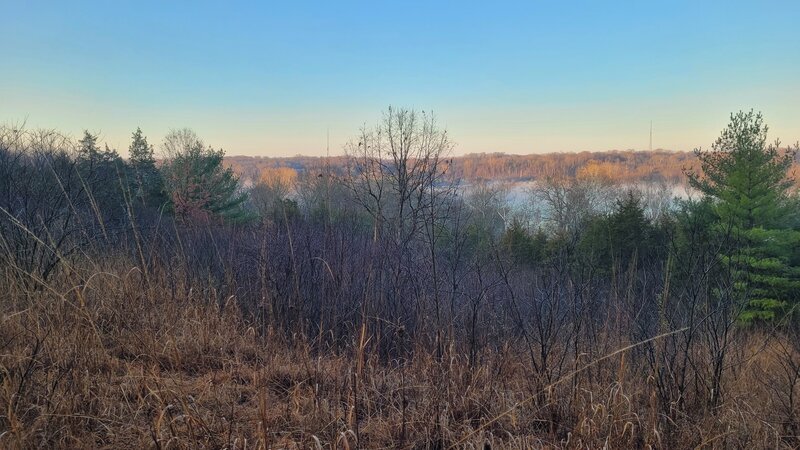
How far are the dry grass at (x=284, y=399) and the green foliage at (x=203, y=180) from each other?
15882 millimetres

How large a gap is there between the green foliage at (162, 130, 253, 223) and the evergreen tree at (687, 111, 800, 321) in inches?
684

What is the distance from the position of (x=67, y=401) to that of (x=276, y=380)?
1.15 m

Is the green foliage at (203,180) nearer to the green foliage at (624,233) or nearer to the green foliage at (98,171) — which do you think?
the green foliage at (98,171)

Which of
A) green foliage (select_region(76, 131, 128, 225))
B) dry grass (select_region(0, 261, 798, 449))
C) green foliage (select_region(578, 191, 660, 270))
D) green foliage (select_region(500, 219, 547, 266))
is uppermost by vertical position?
green foliage (select_region(76, 131, 128, 225))

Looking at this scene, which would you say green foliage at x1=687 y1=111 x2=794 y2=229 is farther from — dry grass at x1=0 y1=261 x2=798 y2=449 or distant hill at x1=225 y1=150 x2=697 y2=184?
distant hill at x1=225 y1=150 x2=697 y2=184

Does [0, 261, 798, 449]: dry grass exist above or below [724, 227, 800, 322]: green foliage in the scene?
above

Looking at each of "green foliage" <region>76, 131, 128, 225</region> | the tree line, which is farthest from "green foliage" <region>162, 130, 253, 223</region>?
"green foliage" <region>76, 131, 128, 225</region>

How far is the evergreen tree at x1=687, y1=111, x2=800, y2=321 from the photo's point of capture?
12.6 metres

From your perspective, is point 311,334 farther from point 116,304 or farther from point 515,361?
point 515,361

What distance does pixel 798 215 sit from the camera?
537 inches

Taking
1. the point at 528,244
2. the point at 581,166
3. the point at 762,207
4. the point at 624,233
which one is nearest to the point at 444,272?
the point at 762,207

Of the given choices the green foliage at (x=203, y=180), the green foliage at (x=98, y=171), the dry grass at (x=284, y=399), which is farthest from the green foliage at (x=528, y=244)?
the dry grass at (x=284, y=399)

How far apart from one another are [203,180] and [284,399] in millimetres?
20494

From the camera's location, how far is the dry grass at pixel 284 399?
222 cm
